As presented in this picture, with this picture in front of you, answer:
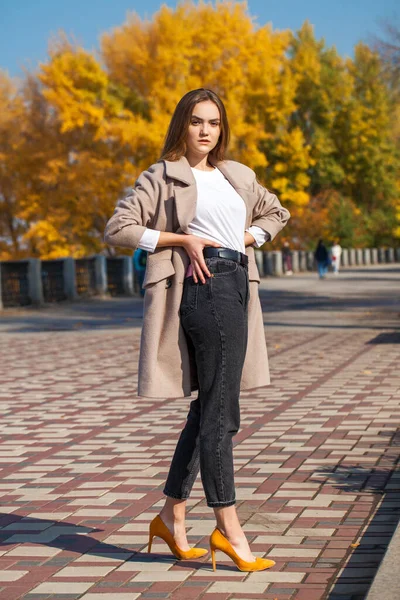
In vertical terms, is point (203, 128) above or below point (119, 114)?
below

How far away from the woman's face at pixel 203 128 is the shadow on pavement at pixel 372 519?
171 cm

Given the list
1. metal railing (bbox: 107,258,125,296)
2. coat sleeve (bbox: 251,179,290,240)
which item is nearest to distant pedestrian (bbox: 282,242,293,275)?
metal railing (bbox: 107,258,125,296)

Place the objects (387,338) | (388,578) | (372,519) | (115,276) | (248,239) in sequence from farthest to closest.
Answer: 1. (115,276)
2. (387,338)
3. (372,519)
4. (248,239)
5. (388,578)

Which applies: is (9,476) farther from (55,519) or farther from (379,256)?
(379,256)

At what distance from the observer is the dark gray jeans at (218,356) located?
14.6ft

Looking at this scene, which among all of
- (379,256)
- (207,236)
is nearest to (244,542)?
(207,236)

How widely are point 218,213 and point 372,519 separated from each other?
1742 millimetres

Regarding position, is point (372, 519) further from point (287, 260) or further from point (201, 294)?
point (287, 260)

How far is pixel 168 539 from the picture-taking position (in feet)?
15.6

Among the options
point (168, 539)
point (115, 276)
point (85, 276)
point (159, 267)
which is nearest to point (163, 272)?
point (159, 267)

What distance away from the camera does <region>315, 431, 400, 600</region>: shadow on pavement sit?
4.36m

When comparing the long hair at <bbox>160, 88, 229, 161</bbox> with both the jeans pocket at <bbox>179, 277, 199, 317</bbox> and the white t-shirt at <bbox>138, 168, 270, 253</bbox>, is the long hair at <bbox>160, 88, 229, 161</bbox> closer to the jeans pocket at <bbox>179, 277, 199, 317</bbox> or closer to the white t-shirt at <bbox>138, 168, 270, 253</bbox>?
the white t-shirt at <bbox>138, 168, 270, 253</bbox>

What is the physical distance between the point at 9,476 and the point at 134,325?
49.4 ft

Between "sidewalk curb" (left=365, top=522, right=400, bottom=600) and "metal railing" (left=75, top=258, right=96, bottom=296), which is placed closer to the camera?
"sidewalk curb" (left=365, top=522, right=400, bottom=600)
